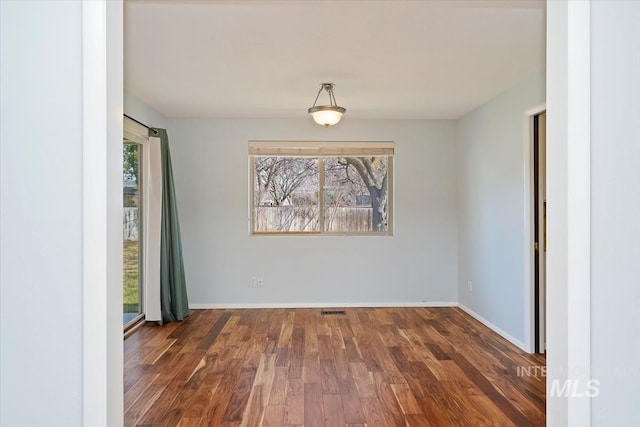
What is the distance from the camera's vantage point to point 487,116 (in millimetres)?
4492

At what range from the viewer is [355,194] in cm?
555

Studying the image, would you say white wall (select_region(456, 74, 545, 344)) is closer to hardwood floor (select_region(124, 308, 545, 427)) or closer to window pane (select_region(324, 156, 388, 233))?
hardwood floor (select_region(124, 308, 545, 427))

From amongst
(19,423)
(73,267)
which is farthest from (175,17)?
(19,423)

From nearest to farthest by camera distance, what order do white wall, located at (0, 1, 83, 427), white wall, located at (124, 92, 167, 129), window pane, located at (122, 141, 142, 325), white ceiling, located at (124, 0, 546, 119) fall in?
white wall, located at (0, 1, 83, 427), white ceiling, located at (124, 0, 546, 119), white wall, located at (124, 92, 167, 129), window pane, located at (122, 141, 142, 325)

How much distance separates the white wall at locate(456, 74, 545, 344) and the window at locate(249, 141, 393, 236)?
1.02 metres

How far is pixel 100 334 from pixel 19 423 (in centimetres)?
33

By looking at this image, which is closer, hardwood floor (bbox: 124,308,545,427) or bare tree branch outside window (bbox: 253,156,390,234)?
hardwood floor (bbox: 124,308,545,427)

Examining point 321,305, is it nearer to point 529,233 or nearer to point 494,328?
point 494,328

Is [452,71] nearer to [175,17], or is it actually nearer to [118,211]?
[175,17]

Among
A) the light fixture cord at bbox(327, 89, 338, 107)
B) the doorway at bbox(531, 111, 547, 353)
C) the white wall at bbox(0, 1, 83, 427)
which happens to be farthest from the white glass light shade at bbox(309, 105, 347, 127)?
the white wall at bbox(0, 1, 83, 427)

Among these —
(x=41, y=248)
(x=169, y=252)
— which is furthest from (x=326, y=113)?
(x=41, y=248)

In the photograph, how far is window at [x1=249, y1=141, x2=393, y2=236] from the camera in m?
5.47

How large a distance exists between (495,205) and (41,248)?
4.22 metres

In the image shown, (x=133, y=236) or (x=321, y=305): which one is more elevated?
(x=133, y=236)
